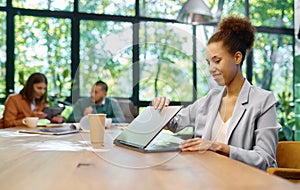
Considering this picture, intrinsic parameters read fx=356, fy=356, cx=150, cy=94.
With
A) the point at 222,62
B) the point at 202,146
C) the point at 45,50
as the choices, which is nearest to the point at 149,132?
the point at 202,146

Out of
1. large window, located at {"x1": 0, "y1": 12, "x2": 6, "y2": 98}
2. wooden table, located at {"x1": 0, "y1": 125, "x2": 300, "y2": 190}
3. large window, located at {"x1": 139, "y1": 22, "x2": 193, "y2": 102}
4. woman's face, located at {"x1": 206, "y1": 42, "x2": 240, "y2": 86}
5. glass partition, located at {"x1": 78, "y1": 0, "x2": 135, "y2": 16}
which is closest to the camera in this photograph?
wooden table, located at {"x1": 0, "y1": 125, "x2": 300, "y2": 190}

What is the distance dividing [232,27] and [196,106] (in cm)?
39

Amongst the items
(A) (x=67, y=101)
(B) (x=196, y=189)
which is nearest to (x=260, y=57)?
(A) (x=67, y=101)

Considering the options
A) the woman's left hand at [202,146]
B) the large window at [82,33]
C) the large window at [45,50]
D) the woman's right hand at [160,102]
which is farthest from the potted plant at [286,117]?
the woman's right hand at [160,102]

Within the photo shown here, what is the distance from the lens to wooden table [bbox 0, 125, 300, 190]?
65cm

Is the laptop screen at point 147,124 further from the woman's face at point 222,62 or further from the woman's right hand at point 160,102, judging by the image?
the woman's face at point 222,62

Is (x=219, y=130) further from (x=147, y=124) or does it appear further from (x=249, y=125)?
(x=147, y=124)

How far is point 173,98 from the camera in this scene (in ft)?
3.59

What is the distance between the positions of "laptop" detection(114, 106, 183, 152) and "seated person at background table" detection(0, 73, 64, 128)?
1.81 m

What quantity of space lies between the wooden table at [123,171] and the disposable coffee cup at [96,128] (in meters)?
0.20

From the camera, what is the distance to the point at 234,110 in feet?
4.72

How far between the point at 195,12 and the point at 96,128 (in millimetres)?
2853

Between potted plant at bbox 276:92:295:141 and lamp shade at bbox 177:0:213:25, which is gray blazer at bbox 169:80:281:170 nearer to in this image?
lamp shade at bbox 177:0:213:25

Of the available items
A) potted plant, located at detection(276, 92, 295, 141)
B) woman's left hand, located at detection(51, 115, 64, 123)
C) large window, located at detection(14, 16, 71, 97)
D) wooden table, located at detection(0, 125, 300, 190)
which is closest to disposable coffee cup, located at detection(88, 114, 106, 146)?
wooden table, located at detection(0, 125, 300, 190)
